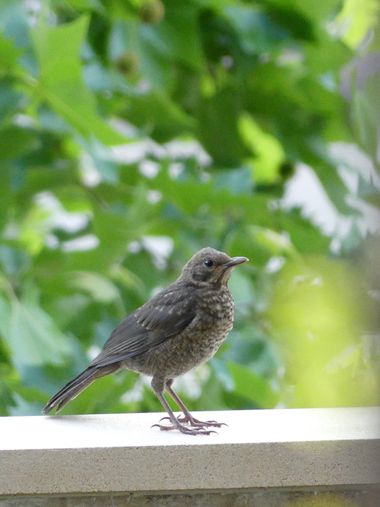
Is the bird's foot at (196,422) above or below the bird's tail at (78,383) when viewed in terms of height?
below

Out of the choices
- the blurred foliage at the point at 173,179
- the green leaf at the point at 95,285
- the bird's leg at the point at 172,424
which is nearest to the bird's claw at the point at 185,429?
the bird's leg at the point at 172,424

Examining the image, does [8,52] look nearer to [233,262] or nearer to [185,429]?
[233,262]

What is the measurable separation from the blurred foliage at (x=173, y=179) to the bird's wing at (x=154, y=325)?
0.34m

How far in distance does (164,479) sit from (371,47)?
0.76 metres

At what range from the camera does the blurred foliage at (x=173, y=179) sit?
5.68 feet

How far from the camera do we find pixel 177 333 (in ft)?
3.78

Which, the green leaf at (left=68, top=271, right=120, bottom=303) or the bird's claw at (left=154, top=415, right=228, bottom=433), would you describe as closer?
the bird's claw at (left=154, top=415, right=228, bottom=433)

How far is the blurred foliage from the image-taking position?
1.73m

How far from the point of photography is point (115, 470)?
1.03 metres

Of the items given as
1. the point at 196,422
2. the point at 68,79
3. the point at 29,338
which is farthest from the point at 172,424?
the point at 68,79

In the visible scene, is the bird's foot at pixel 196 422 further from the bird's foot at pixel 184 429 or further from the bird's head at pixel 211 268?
the bird's head at pixel 211 268

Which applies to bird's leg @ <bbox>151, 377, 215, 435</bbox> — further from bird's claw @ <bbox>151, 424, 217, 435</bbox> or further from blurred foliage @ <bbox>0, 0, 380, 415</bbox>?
blurred foliage @ <bbox>0, 0, 380, 415</bbox>

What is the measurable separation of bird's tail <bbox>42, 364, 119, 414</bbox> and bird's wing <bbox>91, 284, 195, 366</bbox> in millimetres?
13

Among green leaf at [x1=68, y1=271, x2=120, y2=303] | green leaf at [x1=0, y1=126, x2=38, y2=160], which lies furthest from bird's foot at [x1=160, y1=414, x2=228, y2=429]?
green leaf at [x1=0, y1=126, x2=38, y2=160]
